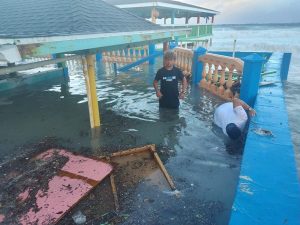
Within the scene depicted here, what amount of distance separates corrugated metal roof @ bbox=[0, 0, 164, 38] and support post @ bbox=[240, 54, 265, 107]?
8.98 ft

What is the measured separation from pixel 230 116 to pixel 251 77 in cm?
125

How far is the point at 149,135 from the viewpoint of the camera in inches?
213

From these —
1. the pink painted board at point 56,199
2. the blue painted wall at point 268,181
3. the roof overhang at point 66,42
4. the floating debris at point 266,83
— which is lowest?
the pink painted board at point 56,199

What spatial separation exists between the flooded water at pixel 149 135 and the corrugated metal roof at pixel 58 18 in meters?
2.31

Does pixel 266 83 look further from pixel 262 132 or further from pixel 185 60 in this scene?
pixel 185 60

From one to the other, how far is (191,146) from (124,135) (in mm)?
1552

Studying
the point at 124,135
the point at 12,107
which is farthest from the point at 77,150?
the point at 12,107

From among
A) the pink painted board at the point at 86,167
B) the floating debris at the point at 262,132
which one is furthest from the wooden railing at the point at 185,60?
the pink painted board at the point at 86,167

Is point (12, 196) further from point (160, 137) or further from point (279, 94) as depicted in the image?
point (279, 94)

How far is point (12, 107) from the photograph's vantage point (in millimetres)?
7461

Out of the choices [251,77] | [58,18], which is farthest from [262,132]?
[58,18]

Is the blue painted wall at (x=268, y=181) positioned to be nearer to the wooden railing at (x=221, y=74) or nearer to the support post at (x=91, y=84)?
the wooden railing at (x=221, y=74)

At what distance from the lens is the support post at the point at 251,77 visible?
5.57m

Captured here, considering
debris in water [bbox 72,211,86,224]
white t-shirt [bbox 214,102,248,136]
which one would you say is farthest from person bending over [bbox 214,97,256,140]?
debris in water [bbox 72,211,86,224]
